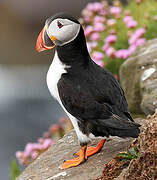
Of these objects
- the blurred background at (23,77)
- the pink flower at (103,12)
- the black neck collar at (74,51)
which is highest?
the black neck collar at (74,51)

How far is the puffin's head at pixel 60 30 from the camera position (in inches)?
164

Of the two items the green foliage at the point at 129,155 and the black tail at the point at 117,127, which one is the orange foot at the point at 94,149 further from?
the green foliage at the point at 129,155

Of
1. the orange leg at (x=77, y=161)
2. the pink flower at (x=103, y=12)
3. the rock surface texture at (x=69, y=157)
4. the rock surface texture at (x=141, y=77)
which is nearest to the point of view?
the rock surface texture at (x=69, y=157)

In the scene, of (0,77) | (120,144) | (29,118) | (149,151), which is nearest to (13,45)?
(0,77)

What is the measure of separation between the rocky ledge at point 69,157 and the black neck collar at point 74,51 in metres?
0.89

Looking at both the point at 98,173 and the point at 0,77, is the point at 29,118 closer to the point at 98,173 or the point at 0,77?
the point at 0,77

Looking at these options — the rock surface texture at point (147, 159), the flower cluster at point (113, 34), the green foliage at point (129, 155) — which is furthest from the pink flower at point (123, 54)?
the rock surface texture at point (147, 159)

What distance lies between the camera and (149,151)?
132 inches

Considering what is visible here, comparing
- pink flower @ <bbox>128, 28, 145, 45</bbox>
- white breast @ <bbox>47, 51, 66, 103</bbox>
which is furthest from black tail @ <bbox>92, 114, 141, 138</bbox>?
pink flower @ <bbox>128, 28, 145, 45</bbox>

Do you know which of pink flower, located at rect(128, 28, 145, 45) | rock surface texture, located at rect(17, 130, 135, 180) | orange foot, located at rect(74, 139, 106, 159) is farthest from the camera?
pink flower, located at rect(128, 28, 145, 45)

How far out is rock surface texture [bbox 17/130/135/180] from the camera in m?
4.25

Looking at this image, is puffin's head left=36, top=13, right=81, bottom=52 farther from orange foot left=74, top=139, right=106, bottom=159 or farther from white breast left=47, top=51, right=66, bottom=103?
orange foot left=74, top=139, right=106, bottom=159

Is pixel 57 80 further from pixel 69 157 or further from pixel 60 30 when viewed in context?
pixel 69 157

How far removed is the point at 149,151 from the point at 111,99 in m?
1.00
